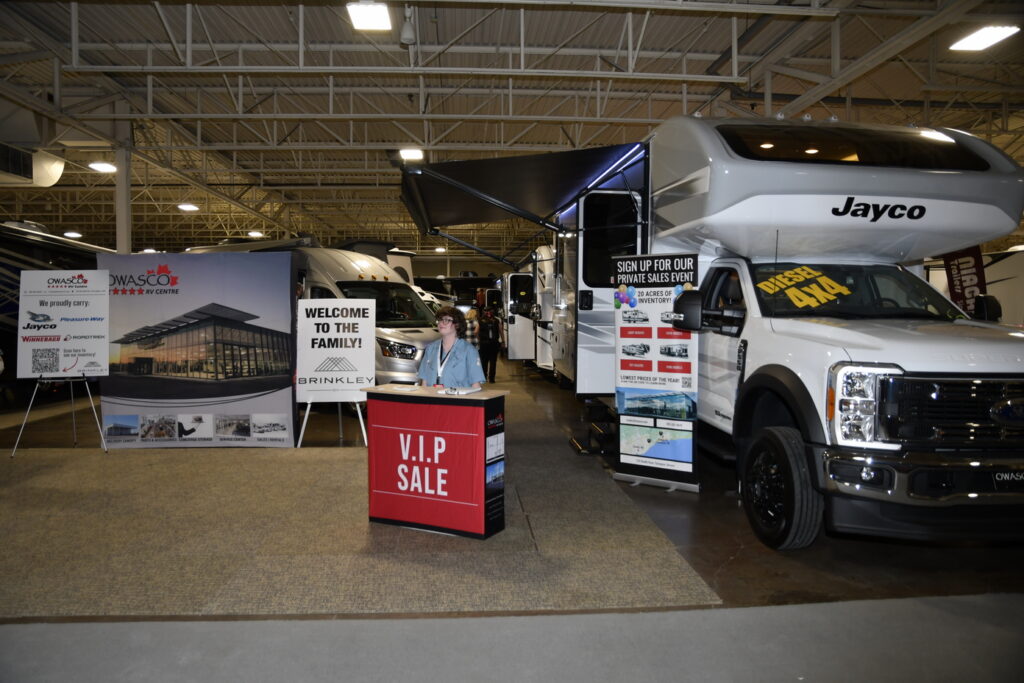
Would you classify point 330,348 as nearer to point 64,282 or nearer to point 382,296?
point 64,282

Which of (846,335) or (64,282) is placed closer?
(846,335)

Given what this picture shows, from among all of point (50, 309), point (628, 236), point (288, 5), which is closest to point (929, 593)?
point (628, 236)

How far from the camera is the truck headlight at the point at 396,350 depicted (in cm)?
934

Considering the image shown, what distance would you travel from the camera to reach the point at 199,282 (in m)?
7.80

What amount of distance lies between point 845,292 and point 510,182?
3965mm

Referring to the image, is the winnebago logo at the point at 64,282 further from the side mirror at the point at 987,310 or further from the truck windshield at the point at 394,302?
the side mirror at the point at 987,310

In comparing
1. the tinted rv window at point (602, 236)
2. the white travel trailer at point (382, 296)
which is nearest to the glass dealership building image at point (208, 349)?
the white travel trailer at point (382, 296)

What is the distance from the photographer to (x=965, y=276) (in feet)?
40.9

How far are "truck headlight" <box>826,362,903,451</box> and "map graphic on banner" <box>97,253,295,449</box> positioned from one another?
572cm

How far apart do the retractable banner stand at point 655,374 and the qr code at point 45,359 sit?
6.10 m

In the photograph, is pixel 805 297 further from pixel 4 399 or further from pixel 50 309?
pixel 4 399

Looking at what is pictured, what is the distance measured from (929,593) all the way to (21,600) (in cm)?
520

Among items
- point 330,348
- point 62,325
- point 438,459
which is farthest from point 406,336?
point 438,459

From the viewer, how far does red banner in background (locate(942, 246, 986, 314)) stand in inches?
476
